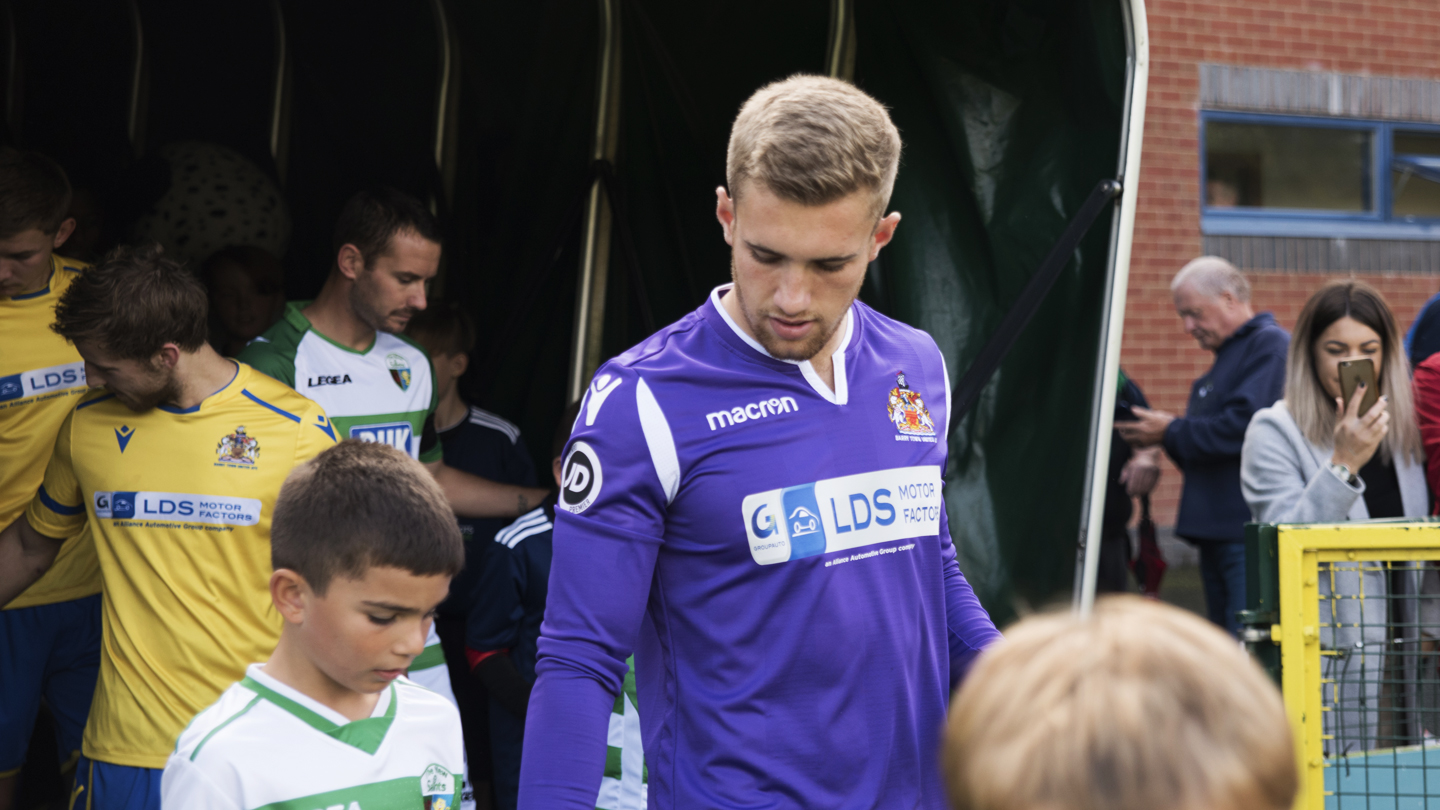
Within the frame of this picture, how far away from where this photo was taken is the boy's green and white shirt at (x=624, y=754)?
8.10 ft

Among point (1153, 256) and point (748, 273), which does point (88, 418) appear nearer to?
point (748, 273)

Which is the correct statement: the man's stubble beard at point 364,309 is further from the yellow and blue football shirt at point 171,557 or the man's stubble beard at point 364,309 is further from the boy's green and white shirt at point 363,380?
the yellow and blue football shirt at point 171,557

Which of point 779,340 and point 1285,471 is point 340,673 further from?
point 1285,471

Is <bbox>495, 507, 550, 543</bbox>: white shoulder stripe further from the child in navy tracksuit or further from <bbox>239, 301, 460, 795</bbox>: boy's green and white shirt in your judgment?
<bbox>239, 301, 460, 795</bbox>: boy's green and white shirt

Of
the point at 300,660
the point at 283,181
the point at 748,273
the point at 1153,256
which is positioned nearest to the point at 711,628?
the point at 748,273

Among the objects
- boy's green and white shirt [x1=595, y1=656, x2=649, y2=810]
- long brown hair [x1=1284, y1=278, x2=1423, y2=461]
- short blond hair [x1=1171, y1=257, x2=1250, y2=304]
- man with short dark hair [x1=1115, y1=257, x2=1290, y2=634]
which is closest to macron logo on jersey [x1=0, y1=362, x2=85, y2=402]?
boy's green and white shirt [x1=595, y1=656, x2=649, y2=810]

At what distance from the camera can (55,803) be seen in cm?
414

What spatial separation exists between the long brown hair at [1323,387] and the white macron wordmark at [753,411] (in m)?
2.71

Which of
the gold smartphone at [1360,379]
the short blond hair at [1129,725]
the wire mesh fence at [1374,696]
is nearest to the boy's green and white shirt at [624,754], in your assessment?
the wire mesh fence at [1374,696]

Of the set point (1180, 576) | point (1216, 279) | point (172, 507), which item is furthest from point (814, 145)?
point (1180, 576)

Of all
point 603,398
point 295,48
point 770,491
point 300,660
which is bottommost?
point 300,660

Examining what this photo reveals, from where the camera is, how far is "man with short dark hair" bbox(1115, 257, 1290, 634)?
4.45m

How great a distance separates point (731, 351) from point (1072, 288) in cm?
180

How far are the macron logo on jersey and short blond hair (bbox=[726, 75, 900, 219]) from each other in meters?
2.59
